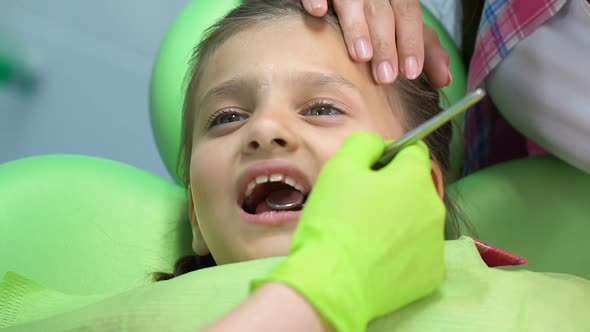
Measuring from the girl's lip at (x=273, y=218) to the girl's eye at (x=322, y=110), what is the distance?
0.39 feet

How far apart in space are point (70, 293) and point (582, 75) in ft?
2.20

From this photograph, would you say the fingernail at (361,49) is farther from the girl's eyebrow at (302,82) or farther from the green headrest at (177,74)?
the green headrest at (177,74)

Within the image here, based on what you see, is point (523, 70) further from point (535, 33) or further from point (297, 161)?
point (297, 161)

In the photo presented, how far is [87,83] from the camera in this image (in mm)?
1775

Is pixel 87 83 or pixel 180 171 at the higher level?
pixel 87 83

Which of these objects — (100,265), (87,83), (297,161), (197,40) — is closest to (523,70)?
(297,161)

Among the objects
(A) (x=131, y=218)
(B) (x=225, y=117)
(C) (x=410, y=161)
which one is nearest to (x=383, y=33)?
(B) (x=225, y=117)

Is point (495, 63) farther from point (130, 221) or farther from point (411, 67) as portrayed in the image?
point (130, 221)

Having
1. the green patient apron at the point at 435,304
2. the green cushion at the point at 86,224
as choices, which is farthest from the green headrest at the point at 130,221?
the green patient apron at the point at 435,304

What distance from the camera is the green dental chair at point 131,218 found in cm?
101

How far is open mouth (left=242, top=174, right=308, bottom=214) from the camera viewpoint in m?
0.79

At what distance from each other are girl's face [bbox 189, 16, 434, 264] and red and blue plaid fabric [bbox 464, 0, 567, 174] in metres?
0.21

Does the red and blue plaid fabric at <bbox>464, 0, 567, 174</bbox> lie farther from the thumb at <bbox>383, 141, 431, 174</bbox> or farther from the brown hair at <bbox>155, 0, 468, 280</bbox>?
the thumb at <bbox>383, 141, 431, 174</bbox>

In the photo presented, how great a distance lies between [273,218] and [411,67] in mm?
254
